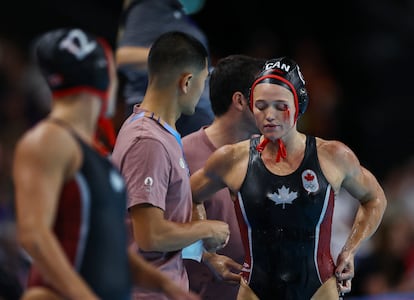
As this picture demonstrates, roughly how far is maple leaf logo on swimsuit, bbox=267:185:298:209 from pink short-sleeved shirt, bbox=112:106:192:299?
0.45m

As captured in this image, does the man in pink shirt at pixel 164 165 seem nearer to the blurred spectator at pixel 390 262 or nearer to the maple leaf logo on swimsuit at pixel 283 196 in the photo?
the maple leaf logo on swimsuit at pixel 283 196

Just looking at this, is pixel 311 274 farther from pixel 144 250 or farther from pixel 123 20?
pixel 123 20

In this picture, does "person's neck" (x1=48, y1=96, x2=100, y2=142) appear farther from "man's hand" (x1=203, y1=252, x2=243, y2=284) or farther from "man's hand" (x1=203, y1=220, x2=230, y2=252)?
"man's hand" (x1=203, y1=252, x2=243, y2=284)

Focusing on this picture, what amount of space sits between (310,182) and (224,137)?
97cm

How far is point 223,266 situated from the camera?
577 centimetres

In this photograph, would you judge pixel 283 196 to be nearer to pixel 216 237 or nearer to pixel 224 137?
pixel 216 237

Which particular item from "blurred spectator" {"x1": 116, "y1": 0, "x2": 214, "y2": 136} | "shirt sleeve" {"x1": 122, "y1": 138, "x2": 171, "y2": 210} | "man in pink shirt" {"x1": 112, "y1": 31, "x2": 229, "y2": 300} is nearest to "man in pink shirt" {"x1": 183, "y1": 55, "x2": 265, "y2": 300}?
"man in pink shirt" {"x1": 112, "y1": 31, "x2": 229, "y2": 300}

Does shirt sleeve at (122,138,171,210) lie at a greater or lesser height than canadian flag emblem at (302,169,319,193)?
greater

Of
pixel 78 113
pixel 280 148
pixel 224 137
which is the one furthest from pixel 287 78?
pixel 78 113

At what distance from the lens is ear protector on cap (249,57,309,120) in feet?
17.7

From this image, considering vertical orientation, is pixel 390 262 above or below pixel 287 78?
below

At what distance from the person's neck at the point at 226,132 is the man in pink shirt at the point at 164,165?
67cm

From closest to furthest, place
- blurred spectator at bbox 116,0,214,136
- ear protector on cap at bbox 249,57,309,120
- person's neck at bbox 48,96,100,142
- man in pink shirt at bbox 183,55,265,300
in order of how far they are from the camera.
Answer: person's neck at bbox 48,96,100,142, ear protector on cap at bbox 249,57,309,120, man in pink shirt at bbox 183,55,265,300, blurred spectator at bbox 116,0,214,136

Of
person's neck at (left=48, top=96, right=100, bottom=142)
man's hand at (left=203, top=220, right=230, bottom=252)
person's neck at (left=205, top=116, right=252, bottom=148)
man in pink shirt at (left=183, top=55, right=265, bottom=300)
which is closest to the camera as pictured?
person's neck at (left=48, top=96, right=100, bottom=142)
